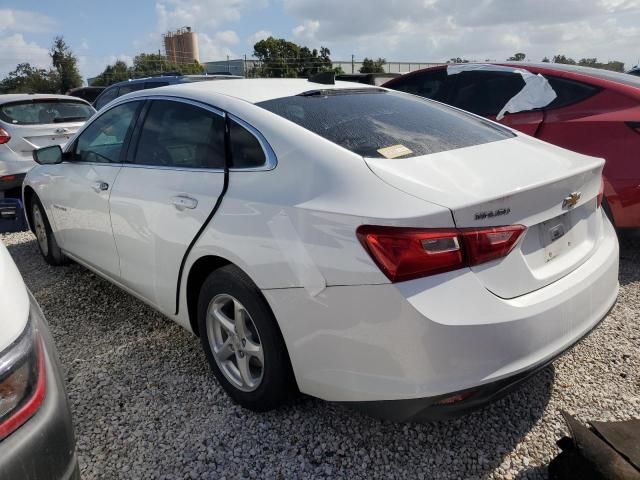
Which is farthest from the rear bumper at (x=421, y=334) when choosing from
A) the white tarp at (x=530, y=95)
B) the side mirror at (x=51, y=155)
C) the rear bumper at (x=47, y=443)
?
the white tarp at (x=530, y=95)

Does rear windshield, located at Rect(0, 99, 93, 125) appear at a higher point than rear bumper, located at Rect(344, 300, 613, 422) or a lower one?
higher

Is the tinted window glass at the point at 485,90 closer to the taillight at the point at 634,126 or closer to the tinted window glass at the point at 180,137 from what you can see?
the taillight at the point at 634,126

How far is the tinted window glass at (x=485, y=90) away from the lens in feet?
15.0

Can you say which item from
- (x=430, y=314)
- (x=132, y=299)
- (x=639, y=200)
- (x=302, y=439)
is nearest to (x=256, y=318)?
(x=302, y=439)

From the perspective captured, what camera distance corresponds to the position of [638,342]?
10.1ft

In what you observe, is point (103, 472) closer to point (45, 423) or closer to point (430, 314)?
point (45, 423)

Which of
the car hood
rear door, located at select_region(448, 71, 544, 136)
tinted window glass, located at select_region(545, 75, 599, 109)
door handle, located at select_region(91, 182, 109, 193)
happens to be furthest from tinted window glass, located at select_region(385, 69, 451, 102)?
the car hood

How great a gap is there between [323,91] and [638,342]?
235 centimetres

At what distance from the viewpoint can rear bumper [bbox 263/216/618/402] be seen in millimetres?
1766

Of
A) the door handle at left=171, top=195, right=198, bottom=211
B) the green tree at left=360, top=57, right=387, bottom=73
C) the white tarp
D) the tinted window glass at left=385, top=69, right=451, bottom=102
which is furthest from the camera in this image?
the green tree at left=360, top=57, right=387, bottom=73

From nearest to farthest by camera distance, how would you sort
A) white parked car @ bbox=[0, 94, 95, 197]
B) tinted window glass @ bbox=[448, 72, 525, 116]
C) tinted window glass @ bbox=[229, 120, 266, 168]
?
1. tinted window glass @ bbox=[229, 120, 266, 168]
2. tinted window glass @ bbox=[448, 72, 525, 116]
3. white parked car @ bbox=[0, 94, 95, 197]

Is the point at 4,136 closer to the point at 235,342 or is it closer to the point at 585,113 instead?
the point at 235,342

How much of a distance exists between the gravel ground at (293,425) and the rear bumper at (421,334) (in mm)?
406

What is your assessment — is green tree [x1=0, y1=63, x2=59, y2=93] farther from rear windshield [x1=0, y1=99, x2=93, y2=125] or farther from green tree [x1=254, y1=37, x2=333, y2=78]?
rear windshield [x1=0, y1=99, x2=93, y2=125]
